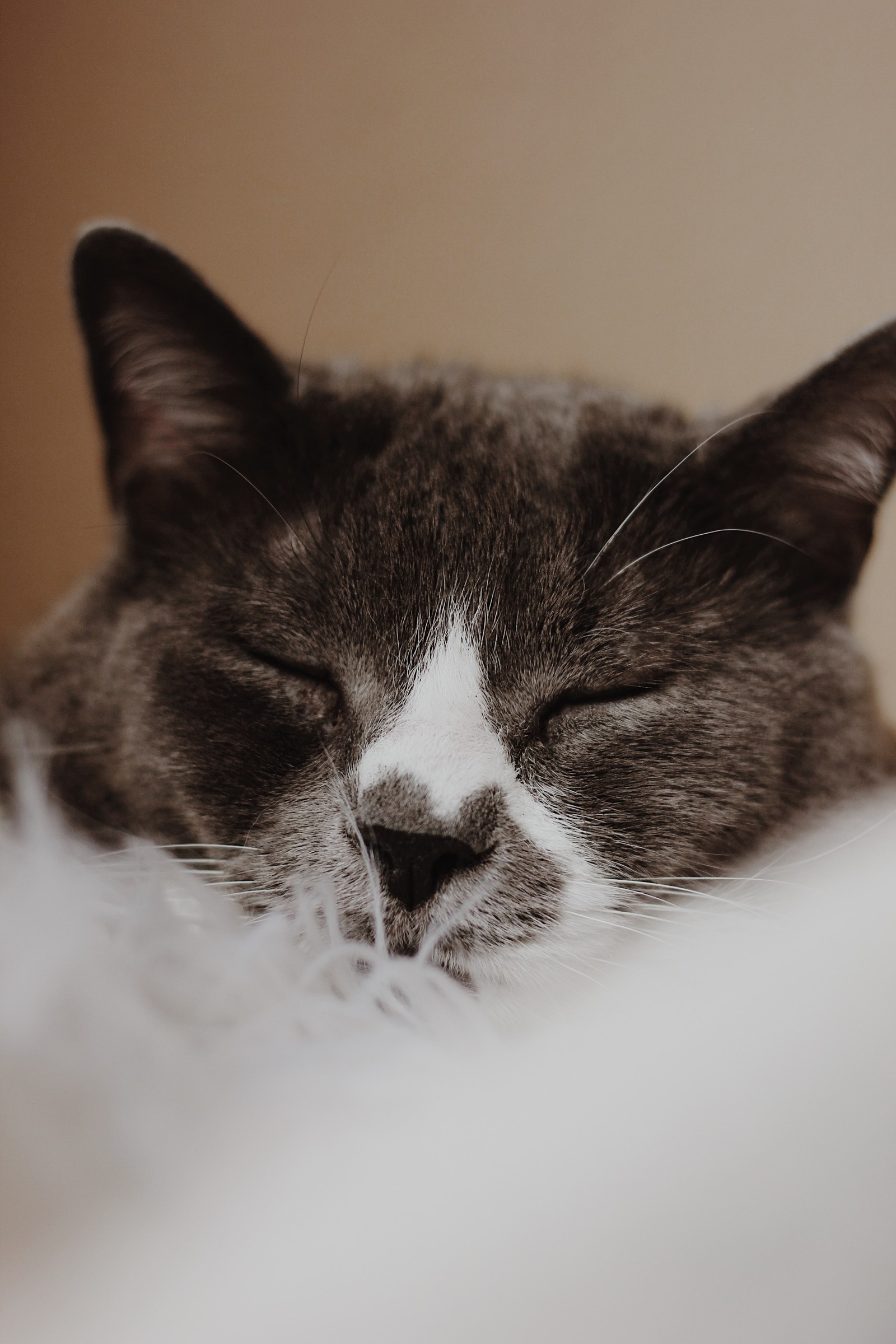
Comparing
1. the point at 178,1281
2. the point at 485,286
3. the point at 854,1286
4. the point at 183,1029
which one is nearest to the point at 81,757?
the point at 183,1029

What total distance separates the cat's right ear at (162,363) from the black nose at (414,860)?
36 centimetres

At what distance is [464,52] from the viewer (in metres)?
1.08

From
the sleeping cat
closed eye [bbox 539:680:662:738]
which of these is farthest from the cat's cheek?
closed eye [bbox 539:680:662:738]

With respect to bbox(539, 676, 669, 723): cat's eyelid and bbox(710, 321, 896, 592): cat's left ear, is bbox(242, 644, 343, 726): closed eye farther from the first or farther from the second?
bbox(710, 321, 896, 592): cat's left ear

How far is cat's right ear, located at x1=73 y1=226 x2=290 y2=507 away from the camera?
2.18ft

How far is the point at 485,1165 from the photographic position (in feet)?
1.00

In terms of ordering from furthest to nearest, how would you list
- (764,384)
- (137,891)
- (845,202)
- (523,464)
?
(764,384) < (845,202) < (523,464) < (137,891)

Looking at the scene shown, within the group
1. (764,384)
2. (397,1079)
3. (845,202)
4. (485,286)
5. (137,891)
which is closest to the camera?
(397,1079)

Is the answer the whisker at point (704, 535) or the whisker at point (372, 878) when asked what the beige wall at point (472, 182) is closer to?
the whisker at point (704, 535)

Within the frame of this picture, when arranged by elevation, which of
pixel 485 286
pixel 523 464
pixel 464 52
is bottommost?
pixel 523 464

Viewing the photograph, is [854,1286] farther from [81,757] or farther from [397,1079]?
[81,757]

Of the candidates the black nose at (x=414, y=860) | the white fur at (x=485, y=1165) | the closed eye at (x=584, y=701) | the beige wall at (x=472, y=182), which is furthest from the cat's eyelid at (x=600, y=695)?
the beige wall at (x=472, y=182)

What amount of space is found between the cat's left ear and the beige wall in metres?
0.42

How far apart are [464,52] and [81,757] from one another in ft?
3.09
